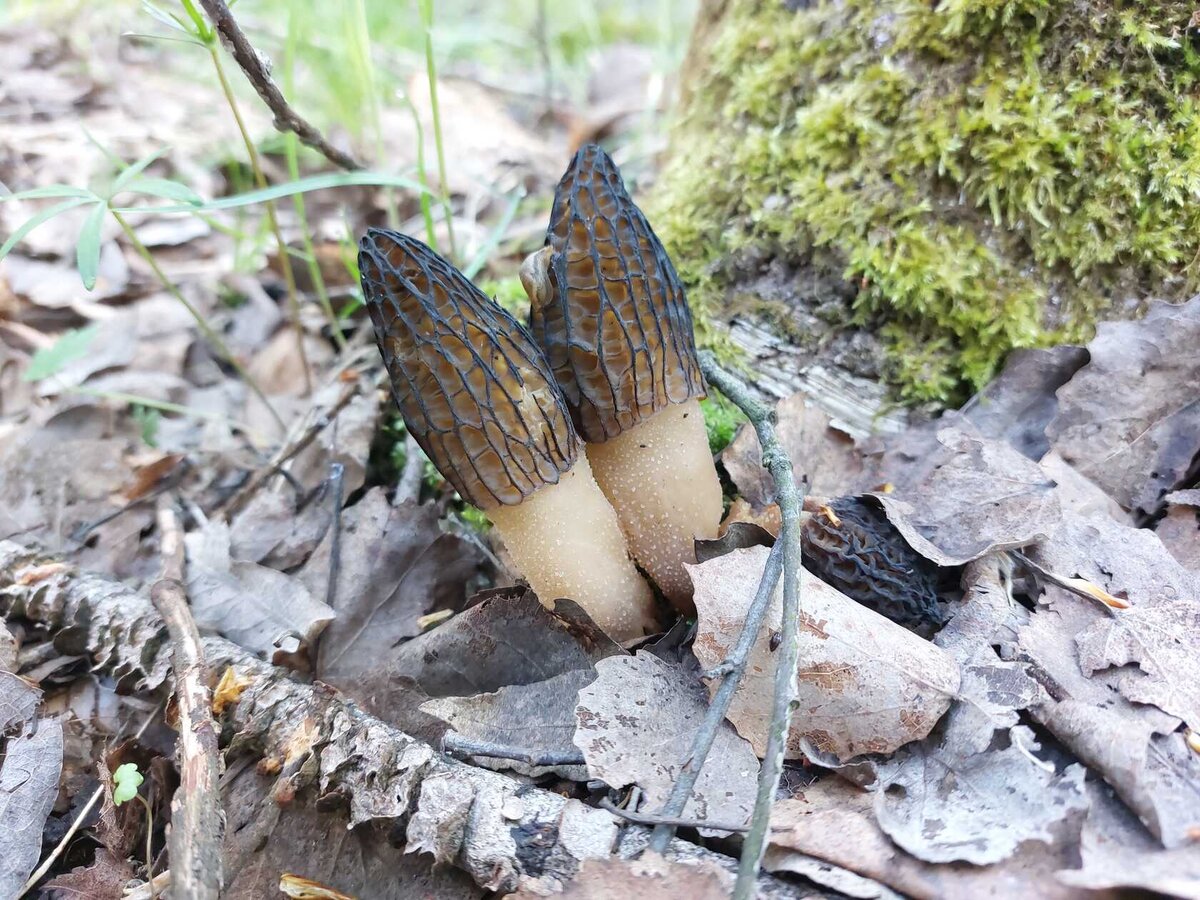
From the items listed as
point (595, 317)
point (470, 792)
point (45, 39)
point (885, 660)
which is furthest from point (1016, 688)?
point (45, 39)

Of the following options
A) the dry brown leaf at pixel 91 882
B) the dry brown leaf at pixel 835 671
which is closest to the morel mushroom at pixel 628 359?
the dry brown leaf at pixel 835 671

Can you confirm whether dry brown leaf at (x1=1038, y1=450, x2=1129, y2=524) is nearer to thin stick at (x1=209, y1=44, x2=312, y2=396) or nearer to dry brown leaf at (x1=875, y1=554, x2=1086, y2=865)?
dry brown leaf at (x1=875, y1=554, x2=1086, y2=865)

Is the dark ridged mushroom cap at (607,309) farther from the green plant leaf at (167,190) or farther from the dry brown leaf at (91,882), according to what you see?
the dry brown leaf at (91,882)

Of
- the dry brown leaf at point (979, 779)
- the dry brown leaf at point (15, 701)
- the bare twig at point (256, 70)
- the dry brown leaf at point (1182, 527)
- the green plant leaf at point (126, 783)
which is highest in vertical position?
the bare twig at point (256, 70)

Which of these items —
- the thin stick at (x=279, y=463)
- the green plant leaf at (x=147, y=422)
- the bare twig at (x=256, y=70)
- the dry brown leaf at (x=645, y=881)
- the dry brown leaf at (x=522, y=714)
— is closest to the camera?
the dry brown leaf at (x=645, y=881)

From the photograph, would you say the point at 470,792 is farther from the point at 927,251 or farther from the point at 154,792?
the point at 927,251

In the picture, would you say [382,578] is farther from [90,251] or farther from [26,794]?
[90,251]
